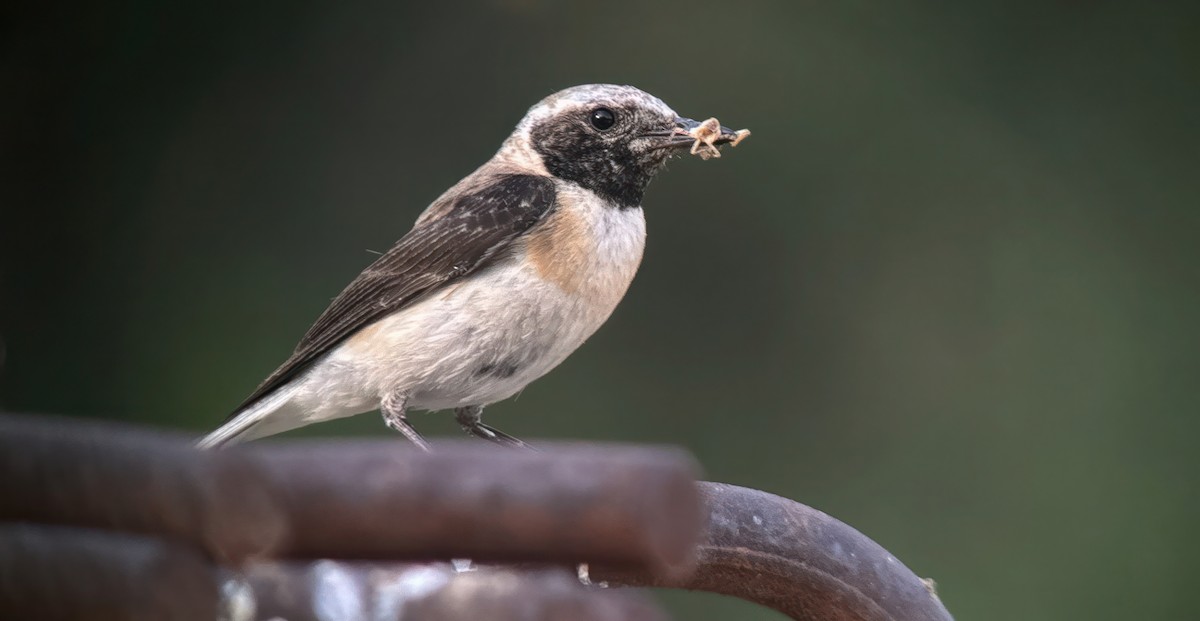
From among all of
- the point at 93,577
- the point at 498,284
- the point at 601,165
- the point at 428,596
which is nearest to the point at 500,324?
the point at 498,284

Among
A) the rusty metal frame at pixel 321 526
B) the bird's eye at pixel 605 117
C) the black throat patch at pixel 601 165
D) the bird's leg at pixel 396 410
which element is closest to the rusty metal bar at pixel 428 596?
the rusty metal frame at pixel 321 526

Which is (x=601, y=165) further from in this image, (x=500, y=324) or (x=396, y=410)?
(x=396, y=410)

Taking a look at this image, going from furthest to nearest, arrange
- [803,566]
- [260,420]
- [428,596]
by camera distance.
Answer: [260,420], [803,566], [428,596]

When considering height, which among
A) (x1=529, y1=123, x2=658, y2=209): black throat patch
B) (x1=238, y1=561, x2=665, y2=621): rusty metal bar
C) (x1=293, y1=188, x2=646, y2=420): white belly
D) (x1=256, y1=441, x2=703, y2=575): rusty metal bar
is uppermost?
(x1=256, y1=441, x2=703, y2=575): rusty metal bar

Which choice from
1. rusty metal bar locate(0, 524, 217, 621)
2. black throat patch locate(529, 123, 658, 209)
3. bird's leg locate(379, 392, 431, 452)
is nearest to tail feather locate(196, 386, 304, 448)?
bird's leg locate(379, 392, 431, 452)

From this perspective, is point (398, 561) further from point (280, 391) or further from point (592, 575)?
point (280, 391)

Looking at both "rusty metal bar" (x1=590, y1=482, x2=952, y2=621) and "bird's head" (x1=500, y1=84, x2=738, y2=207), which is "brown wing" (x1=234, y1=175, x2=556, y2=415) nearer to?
"bird's head" (x1=500, y1=84, x2=738, y2=207)

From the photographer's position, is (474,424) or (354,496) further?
(474,424)
